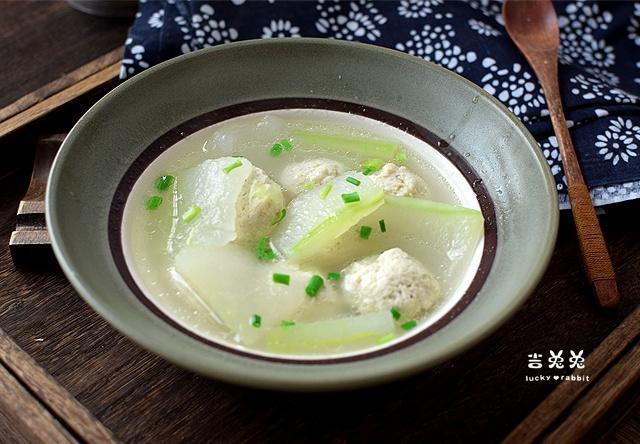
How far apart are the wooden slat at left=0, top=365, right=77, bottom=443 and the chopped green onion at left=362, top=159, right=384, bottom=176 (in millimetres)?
1041

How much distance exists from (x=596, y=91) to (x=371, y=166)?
0.92 meters

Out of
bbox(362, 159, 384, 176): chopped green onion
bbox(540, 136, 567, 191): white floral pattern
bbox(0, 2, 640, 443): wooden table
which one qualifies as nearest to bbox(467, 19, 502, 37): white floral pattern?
bbox(540, 136, 567, 191): white floral pattern

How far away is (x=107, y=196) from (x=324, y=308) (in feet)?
2.10

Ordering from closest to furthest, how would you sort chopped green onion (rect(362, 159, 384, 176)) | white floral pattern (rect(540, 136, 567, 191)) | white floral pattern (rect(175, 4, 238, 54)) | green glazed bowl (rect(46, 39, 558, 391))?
green glazed bowl (rect(46, 39, 558, 391)), chopped green onion (rect(362, 159, 384, 176)), white floral pattern (rect(540, 136, 567, 191)), white floral pattern (rect(175, 4, 238, 54))

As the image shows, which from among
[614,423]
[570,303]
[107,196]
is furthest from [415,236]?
[107,196]

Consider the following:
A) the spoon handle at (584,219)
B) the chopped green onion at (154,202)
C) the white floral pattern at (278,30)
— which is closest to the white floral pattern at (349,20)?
the white floral pattern at (278,30)

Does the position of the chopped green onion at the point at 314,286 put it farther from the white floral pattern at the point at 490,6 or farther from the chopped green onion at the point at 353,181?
the white floral pattern at the point at 490,6

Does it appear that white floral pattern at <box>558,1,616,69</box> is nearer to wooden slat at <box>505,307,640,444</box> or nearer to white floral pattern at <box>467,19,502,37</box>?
white floral pattern at <box>467,19,502,37</box>

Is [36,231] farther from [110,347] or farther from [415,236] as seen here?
[415,236]

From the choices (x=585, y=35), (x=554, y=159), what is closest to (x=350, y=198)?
(x=554, y=159)

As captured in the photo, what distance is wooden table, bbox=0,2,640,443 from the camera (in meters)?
1.73

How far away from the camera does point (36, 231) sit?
81.5 inches

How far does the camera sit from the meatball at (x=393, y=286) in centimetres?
175

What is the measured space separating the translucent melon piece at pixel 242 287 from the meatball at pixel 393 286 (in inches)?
2.8
